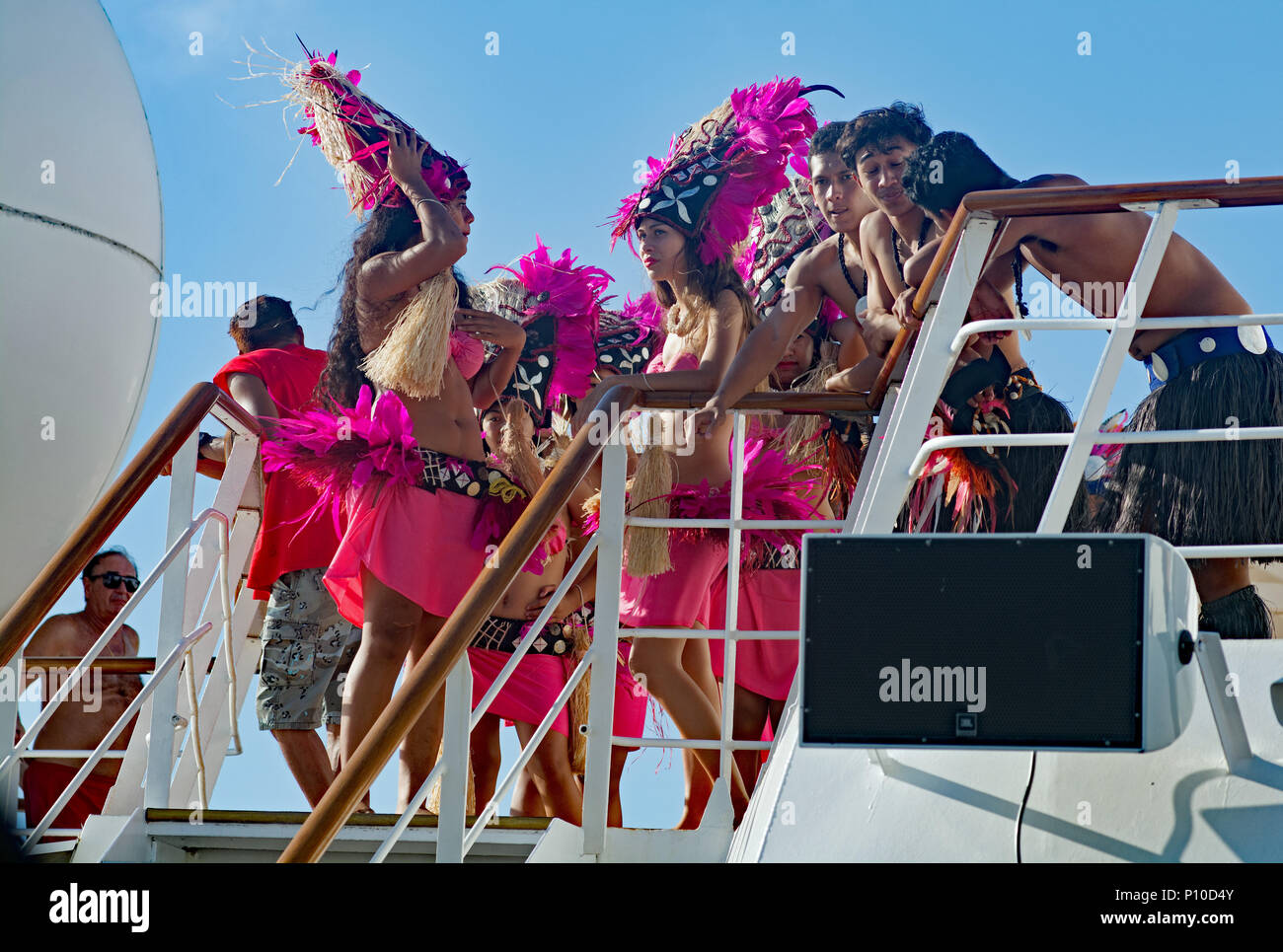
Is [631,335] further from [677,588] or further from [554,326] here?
[677,588]

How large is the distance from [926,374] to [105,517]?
2171 mm

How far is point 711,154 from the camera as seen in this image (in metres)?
4.71

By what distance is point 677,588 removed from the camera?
13.4 ft

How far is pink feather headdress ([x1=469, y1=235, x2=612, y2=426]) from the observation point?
509cm

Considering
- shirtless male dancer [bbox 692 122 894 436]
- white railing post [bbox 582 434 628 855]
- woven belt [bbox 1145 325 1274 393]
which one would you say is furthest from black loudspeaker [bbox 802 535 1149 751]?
shirtless male dancer [bbox 692 122 894 436]

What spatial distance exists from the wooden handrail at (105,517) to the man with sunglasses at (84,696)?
1877mm

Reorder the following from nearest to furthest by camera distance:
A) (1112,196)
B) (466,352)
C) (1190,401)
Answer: (1112,196) → (1190,401) → (466,352)

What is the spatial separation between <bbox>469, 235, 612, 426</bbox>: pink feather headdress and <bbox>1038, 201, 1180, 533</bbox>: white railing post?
2775mm

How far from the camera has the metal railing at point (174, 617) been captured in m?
3.45

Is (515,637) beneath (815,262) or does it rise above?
beneath

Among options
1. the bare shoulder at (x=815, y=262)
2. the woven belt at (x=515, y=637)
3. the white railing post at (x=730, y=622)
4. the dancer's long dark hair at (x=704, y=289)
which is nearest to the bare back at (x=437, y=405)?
the woven belt at (x=515, y=637)

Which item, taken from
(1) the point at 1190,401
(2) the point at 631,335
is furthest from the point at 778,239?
(1) the point at 1190,401

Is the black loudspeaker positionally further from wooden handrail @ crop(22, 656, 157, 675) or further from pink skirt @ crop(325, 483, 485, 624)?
wooden handrail @ crop(22, 656, 157, 675)
